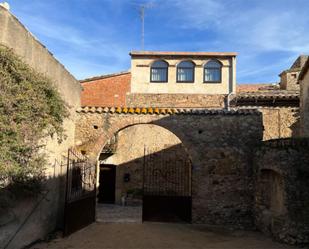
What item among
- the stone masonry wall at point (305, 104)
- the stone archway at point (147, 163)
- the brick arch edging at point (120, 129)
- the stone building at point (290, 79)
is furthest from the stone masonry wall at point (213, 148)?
the stone building at point (290, 79)

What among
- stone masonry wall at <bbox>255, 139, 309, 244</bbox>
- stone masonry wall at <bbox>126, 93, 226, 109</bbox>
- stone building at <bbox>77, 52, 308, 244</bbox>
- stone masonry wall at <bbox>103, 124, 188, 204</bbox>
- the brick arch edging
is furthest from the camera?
stone masonry wall at <bbox>126, 93, 226, 109</bbox>

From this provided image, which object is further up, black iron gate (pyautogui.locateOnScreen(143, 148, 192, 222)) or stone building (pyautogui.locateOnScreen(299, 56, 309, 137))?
stone building (pyautogui.locateOnScreen(299, 56, 309, 137))

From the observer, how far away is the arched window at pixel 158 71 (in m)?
19.4

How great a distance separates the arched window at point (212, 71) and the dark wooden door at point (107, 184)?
7367 mm

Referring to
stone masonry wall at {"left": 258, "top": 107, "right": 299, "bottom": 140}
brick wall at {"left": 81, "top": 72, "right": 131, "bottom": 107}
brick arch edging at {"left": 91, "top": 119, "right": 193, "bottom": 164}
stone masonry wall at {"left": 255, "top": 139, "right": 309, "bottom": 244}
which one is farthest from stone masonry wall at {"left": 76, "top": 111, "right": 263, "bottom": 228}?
brick wall at {"left": 81, "top": 72, "right": 131, "bottom": 107}

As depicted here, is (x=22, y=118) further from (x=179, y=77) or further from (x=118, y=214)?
(x=179, y=77)

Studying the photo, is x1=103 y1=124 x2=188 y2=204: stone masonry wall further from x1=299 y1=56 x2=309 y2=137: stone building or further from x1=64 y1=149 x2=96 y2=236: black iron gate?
x1=299 y1=56 x2=309 y2=137: stone building

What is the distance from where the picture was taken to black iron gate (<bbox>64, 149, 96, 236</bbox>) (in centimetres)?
946

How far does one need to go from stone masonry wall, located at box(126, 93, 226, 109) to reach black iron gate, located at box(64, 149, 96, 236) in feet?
25.5

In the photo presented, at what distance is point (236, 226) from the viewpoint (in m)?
11.1

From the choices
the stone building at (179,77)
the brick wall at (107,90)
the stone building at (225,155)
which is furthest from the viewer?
the brick wall at (107,90)

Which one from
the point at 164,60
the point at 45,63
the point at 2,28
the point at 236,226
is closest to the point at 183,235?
the point at 236,226

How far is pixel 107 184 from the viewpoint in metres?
17.6

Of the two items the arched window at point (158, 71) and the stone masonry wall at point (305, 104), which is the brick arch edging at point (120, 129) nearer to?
the stone masonry wall at point (305, 104)
